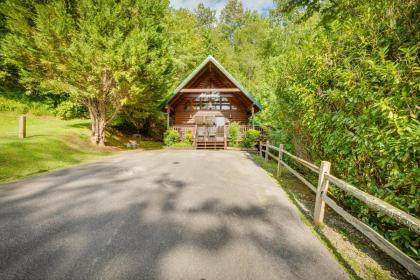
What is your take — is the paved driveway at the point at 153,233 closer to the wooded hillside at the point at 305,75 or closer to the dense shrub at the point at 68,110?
the wooded hillside at the point at 305,75

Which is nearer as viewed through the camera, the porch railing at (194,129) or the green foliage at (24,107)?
the porch railing at (194,129)

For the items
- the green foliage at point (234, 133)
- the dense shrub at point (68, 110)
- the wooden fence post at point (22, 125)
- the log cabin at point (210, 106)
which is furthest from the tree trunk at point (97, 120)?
the dense shrub at point (68, 110)

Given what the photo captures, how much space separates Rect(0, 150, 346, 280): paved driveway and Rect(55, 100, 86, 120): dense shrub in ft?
66.1

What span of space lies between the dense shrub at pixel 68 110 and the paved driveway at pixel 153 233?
2016 cm

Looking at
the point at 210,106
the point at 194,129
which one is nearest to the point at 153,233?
the point at 194,129

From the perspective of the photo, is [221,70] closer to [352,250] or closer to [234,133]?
[234,133]

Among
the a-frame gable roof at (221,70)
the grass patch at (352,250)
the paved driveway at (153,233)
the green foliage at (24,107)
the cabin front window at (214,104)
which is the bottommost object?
the paved driveway at (153,233)

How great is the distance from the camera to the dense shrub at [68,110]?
23203 mm

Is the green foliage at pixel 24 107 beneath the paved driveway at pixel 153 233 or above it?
above

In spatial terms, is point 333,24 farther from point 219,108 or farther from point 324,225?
point 219,108

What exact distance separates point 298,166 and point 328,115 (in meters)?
3.61

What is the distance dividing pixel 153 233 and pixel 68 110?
2488 centimetres

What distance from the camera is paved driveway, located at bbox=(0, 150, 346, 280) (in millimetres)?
2916

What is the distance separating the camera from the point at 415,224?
2.33 m
